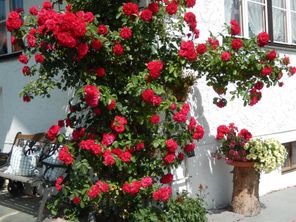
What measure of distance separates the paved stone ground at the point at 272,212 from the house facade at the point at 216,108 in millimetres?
200

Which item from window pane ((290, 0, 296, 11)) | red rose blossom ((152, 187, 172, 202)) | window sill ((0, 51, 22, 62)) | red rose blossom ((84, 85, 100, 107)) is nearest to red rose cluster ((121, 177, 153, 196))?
red rose blossom ((152, 187, 172, 202))

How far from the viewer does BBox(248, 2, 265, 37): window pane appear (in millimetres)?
6869

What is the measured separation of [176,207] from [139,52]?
161 centimetres

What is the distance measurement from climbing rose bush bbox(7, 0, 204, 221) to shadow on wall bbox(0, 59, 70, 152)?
1205mm

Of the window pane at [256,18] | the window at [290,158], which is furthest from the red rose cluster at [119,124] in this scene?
the window at [290,158]

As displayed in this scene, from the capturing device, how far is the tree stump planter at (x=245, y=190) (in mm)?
5625

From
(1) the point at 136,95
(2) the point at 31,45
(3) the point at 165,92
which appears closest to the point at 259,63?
(3) the point at 165,92

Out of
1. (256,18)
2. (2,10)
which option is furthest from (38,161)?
(256,18)

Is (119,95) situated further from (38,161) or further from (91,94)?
(38,161)

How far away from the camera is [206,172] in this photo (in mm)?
5781

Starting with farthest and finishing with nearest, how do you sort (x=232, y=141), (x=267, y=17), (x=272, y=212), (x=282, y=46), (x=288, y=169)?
(x=288, y=169)
(x=282, y=46)
(x=267, y=17)
(x=272, y=212)
(x=232, y=141)

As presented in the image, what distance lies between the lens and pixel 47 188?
5.04 metres

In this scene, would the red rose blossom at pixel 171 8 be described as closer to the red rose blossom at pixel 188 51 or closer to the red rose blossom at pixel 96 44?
the red rose blossom at pixel 188 51

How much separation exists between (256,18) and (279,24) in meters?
0.70
